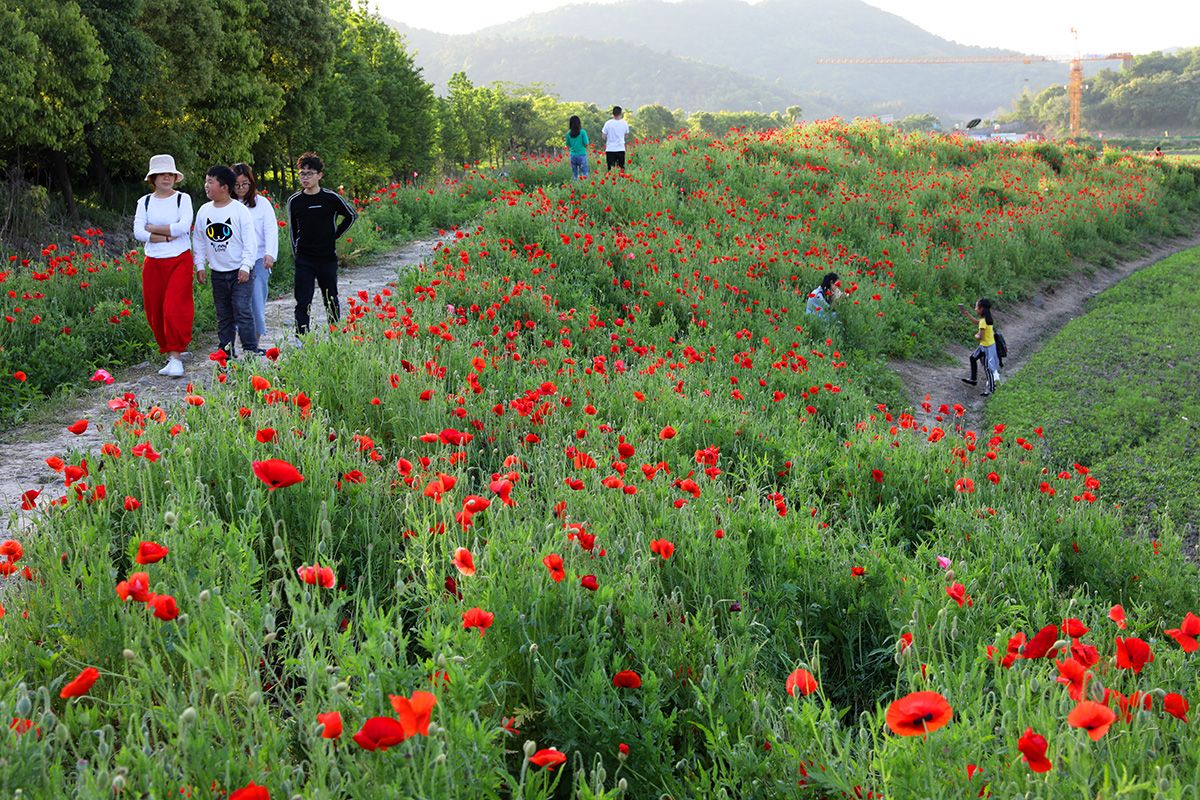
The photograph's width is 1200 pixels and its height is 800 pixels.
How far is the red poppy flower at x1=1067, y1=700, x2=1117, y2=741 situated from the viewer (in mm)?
1752

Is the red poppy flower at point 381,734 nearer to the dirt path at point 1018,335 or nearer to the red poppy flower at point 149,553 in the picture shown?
the red poppy flower at point 149,553

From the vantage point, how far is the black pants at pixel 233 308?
25.3 feet

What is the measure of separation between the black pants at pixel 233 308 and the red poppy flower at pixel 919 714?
7.04m

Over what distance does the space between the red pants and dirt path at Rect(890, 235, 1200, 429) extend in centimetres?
720

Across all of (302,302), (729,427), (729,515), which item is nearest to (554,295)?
(302,302)

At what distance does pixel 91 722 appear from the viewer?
244 cm

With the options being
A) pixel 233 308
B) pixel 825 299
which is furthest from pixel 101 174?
pixel 825 299

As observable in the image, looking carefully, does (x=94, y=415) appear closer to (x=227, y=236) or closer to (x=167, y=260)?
(x=167, y=260)

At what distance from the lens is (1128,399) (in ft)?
35.0

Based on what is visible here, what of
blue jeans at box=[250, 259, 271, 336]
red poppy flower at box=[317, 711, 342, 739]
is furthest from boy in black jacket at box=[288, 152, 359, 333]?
red poppy flower at box=[317, 711, 342, 739]

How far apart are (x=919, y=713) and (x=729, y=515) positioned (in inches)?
97.1

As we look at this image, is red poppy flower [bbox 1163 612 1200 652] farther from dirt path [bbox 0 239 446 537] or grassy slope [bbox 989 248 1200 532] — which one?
grassy slope [bbox 989 248 1200 532]

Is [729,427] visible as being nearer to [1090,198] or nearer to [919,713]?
[919,713]

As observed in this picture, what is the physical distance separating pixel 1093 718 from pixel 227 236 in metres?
7.51
